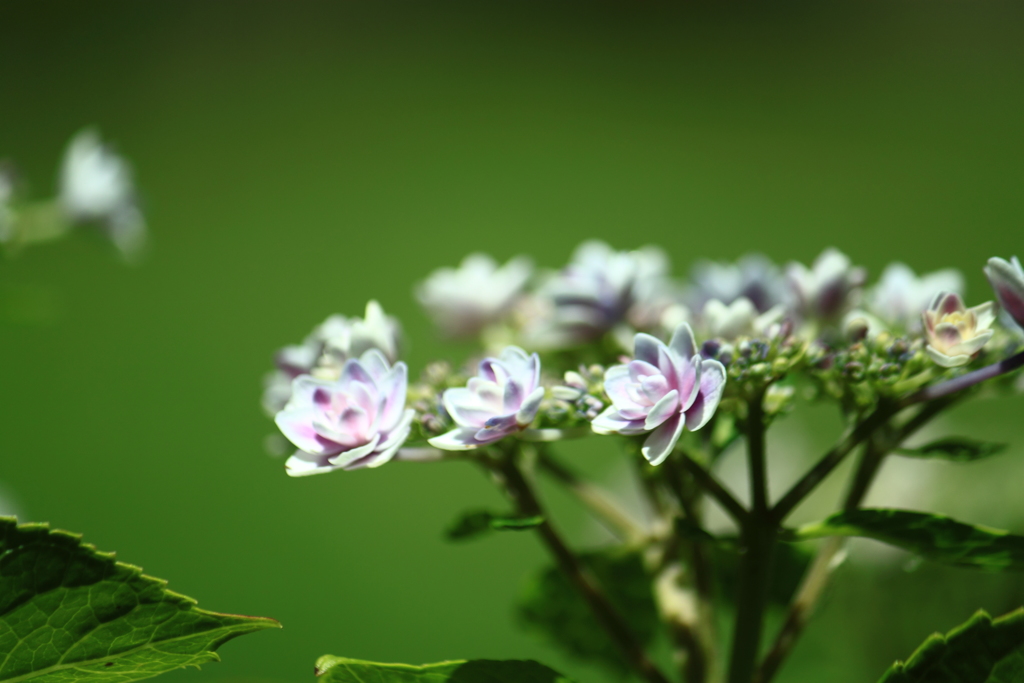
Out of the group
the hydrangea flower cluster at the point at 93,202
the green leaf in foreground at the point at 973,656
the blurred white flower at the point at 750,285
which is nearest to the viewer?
the green leaf in foreground at the point at 973,656

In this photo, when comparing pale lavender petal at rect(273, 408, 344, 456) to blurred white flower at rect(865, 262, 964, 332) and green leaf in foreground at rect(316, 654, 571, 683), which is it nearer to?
green leaf in foreground at rect(316, 654, 571, 683)

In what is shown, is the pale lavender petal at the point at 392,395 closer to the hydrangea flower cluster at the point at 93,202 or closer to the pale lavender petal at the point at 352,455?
the pale lavender petal at the point at 352,455

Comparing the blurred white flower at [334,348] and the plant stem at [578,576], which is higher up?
the blurred white flower at [334,348]

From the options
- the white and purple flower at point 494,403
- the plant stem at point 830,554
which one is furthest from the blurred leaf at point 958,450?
the white and purple flower at point 494,403

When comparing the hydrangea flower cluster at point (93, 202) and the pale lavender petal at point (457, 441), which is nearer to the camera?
the pale lavender petal at point (457, 441)

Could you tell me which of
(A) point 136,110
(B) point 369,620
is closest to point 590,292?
(B) point 369,620

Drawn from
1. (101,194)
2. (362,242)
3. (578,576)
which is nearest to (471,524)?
(578,576)

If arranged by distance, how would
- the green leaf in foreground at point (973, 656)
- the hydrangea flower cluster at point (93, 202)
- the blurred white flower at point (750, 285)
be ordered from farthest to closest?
the hydrangea flower cluster at point (93, 202)
the blurred white flower at point (750, 285)
the green leaf in foreground at point (973, 656)
